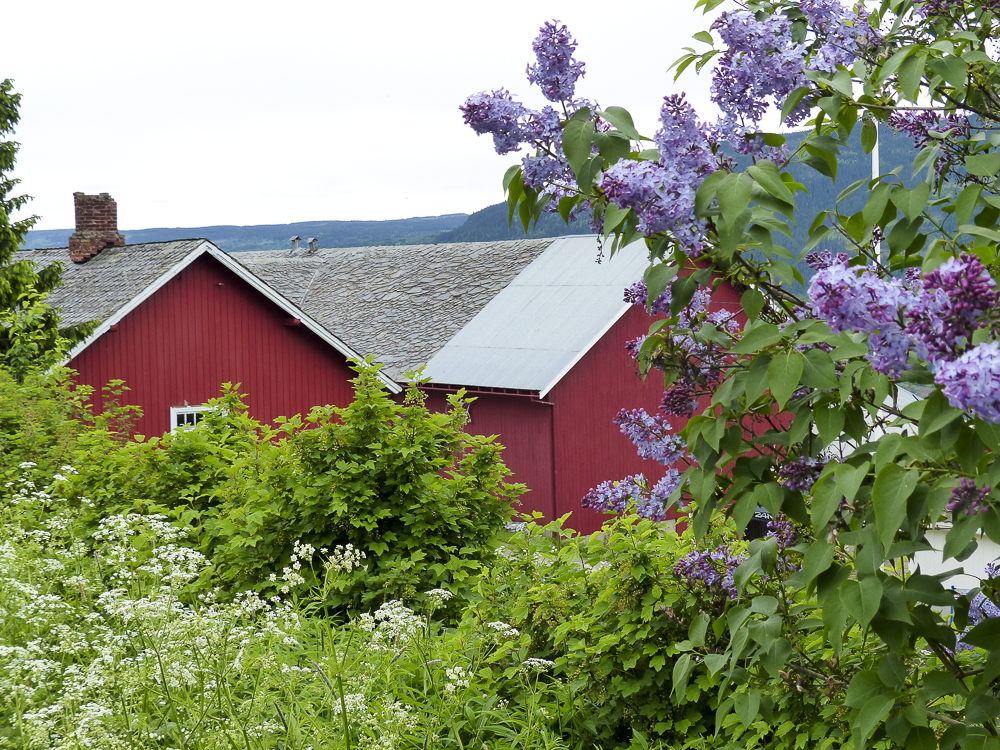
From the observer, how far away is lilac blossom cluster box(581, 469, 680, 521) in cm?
285

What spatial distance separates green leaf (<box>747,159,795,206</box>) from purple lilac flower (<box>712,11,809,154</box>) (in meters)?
0.57

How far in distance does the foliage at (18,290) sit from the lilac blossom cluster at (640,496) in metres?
11.6

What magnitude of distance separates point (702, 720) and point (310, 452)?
12.7 ft

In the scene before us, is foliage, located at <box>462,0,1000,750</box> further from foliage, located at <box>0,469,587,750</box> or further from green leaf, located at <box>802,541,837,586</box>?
foliage, located at <box>0,469,587,750</box>

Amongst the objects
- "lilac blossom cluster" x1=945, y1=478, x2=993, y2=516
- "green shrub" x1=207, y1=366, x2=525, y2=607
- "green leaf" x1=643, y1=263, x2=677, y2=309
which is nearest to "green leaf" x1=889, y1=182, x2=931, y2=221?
"green leaf" x1=643, y1=263, x2=677, y2=309

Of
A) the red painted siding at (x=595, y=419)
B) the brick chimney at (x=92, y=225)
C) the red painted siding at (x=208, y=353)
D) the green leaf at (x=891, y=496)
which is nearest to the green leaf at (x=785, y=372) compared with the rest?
the green leaf at (x=891, y=496)

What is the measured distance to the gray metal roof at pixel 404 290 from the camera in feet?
78.9

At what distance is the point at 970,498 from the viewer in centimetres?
169

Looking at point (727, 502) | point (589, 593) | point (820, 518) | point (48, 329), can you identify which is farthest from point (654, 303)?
point (48, 329)

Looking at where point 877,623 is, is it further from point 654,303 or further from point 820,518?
point 654,303

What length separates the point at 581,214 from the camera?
2592 mm

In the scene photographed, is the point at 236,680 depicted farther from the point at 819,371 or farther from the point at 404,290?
the point at 404,290

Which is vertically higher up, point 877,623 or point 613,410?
point 877,623

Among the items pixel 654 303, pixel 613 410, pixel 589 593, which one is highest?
pixel 654 303
